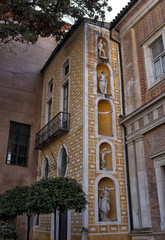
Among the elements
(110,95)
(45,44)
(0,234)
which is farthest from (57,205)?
(45,44)

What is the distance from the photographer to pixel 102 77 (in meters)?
13.4

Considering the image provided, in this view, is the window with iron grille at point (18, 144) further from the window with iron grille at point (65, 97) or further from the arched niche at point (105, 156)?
the arched niche at point (105, 156)

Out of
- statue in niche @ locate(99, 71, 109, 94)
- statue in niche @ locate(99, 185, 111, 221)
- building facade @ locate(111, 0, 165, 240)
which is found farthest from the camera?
statue in niche @ locate(99, 71, 109, 94)

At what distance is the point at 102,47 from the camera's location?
1414 cm

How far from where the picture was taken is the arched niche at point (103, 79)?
13086 mm

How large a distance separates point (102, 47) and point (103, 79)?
6.54 ft

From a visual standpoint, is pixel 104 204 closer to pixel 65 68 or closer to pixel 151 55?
pixel 151 55

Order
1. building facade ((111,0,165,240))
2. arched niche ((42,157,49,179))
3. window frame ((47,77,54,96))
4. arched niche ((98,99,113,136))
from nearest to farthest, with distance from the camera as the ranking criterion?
1. building facade ((111,0,165,240))
2. arched niche ((98,99,113,136))
3. arched niche ((42,157,49,179))
4. window frame ((47,77,54,96))

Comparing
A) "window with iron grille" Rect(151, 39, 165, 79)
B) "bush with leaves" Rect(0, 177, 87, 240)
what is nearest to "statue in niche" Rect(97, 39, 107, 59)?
"window with iron grille" Rect(151, 39, 165, 79)

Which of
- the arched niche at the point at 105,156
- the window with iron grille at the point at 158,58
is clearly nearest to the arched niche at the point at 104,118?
the arched niche at the point at 105,156

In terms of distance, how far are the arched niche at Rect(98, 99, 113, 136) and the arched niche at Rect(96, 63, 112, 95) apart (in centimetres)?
56

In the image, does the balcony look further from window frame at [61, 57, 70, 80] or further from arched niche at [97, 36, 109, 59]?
arched niche at [97, 36, 109, 59]

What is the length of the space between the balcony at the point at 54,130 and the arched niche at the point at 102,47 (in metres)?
3.55

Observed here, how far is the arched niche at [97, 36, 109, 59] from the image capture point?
13938mm
